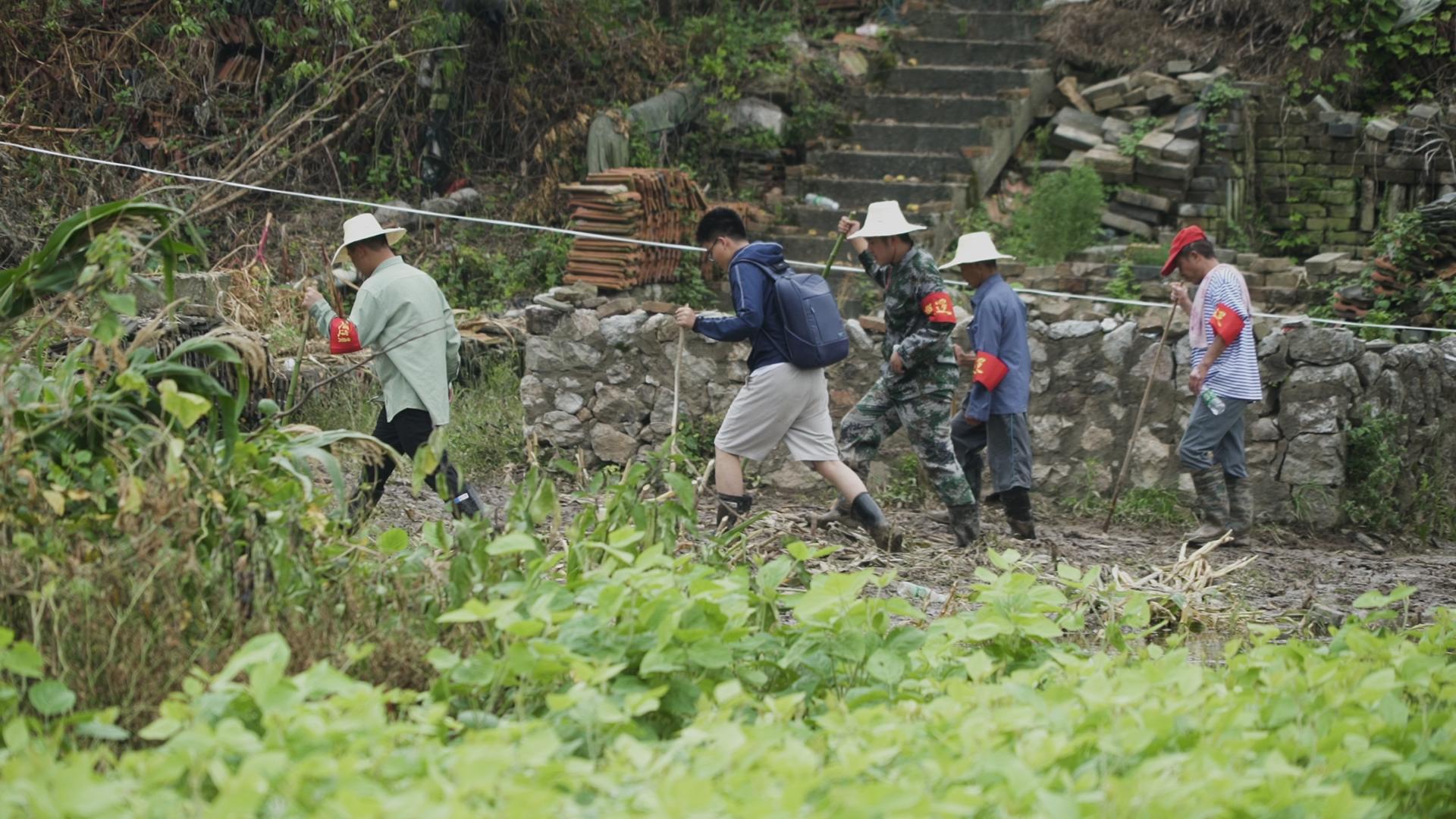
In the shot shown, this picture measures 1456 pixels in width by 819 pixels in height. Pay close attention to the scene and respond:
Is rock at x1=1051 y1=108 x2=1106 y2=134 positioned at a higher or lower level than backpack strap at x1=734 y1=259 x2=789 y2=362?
higher

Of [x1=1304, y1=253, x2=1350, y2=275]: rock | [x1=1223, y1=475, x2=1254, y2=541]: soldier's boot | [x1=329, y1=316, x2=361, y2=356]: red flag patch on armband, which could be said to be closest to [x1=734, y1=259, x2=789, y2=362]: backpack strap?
[x1=329, y1=316, x2=361, y2=356]: red flag patch on armband

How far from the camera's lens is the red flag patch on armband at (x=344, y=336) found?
6.26m

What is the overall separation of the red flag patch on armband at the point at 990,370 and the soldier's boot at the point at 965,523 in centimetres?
60

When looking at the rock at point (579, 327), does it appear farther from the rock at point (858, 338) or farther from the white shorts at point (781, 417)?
the white shorts at point (781, 417)

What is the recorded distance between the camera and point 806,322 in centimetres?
681

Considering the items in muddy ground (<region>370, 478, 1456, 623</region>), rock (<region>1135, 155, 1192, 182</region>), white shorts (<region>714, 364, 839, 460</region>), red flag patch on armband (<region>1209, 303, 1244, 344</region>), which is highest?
rock (<region>1135, 155, 1192, 182</region>)

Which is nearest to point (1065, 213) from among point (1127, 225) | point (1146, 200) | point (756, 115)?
point (1127, 225)

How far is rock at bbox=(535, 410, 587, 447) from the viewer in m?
8.77

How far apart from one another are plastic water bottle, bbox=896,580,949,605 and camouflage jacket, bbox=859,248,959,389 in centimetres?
123

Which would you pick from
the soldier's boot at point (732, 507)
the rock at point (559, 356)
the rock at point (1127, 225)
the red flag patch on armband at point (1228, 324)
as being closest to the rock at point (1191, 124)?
the rock at point (1127, 225)

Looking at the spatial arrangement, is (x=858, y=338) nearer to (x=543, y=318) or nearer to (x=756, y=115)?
(x=543, y=318)

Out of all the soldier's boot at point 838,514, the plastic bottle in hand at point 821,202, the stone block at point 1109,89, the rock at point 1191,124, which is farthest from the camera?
the stone block at point 1109,89

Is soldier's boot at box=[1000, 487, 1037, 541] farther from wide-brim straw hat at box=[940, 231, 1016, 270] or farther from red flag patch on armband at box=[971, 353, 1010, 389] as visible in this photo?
wide-brim straw hat at box=[940, 231, 1016, 270]

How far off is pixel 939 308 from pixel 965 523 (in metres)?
1.07
